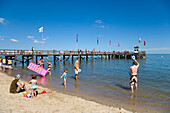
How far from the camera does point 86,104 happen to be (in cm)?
519

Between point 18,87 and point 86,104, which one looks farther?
point 18,87

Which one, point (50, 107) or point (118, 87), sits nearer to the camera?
point (50, 107)

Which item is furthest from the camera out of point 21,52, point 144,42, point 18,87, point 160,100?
point 144,42

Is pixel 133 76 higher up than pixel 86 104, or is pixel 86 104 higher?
pixel 133 76

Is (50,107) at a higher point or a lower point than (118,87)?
higher

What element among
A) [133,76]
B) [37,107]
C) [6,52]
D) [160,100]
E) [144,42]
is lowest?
[160,100]

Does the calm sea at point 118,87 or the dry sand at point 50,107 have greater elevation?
the dry sand at point 50,107

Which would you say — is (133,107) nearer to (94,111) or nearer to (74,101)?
(94,111)

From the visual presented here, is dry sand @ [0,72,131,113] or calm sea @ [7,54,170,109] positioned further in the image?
calm sea @ [7,54,170,109]

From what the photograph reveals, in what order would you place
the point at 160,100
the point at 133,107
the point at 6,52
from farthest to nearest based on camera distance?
the point at 6,52, the point at 160,100, the point at 133,107

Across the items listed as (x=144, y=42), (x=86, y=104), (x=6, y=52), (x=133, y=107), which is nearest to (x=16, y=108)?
(x=86, y=104)

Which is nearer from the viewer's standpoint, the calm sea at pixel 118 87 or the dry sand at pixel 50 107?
the dry sand at pixel 50 107

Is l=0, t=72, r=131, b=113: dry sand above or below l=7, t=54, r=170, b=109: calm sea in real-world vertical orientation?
above

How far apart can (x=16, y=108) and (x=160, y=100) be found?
7.19m
